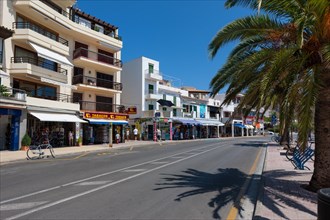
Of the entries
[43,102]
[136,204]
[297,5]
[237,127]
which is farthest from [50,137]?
[237,127]

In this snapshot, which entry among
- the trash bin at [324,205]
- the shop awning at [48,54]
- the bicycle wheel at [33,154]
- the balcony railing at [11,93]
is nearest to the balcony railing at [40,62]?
the shop awning at [48,54]

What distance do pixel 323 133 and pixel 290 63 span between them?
6.36 ft

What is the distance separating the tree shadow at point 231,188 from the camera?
23.2 ft

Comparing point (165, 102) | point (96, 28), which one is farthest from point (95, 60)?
point (165, 102)

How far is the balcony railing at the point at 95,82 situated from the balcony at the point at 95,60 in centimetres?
150

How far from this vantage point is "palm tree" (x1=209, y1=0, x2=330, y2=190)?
6.87 metres

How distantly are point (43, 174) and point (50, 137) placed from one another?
1809 cm

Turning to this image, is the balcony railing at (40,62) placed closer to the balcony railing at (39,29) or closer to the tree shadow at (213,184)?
the balcony railing at (39,29)

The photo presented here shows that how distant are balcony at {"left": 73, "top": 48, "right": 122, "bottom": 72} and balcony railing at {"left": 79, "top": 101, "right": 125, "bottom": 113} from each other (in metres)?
4.24

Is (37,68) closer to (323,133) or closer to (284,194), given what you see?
(284,194)

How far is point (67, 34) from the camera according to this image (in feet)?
108

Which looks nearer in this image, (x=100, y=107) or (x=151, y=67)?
(x=100, y=107)

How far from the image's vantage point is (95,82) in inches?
1422

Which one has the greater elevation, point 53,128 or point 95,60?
point 95,60
